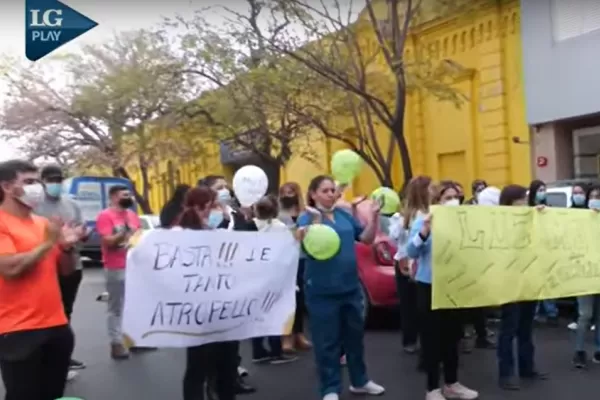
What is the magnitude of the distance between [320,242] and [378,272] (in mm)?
3995

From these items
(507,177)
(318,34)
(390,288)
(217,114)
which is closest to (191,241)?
(390,288)

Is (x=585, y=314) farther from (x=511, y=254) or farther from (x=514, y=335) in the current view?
(x=511, y=254)

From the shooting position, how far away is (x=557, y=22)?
1817 cm

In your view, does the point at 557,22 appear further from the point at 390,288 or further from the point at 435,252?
the point at 435,252

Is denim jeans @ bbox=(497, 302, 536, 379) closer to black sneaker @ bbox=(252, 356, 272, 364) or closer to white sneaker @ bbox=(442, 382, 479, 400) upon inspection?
white sneaker @ bbox=(442, 382, 479, 400)

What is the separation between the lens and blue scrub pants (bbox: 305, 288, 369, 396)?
6906mm

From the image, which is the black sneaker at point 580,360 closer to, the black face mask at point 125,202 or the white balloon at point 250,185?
the white balloon at point 250,185

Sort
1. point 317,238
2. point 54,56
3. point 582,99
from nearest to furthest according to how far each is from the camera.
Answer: point 317,238, point 582,99, point 54,56

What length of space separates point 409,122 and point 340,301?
53.3 feet

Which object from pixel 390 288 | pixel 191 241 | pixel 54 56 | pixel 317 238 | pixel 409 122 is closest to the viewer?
pixel 191 241

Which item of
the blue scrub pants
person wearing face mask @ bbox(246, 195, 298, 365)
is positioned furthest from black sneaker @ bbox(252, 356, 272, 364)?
the blue scrub pants

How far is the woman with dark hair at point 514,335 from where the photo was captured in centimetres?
734

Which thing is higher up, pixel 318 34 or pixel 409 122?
pixel 318 34

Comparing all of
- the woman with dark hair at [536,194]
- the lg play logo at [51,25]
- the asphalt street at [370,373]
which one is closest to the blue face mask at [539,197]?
the woman with dark hair at [536,194]
